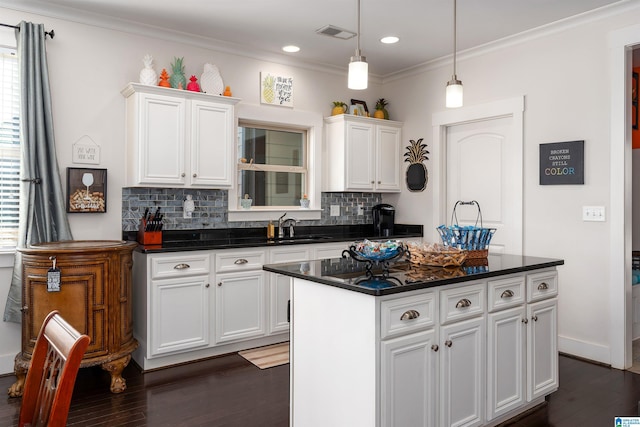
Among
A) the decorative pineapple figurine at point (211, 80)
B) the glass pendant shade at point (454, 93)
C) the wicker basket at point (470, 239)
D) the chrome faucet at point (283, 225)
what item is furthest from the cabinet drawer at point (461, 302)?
the decorative pineapple figurine at point (211, 80)

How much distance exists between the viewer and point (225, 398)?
317cm

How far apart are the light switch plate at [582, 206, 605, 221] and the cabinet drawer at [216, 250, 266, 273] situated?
2.67 meters

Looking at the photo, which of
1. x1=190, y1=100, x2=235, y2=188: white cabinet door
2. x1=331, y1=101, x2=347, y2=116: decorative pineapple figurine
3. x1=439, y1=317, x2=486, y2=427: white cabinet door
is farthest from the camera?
x1=331, y1=101, x2=347, y2=116: decorative pineapple figurine

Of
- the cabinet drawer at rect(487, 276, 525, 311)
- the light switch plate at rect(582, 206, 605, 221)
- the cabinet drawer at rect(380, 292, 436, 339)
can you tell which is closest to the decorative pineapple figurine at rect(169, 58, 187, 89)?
the cabinet drawer at rect(380, 292, 436, 339)

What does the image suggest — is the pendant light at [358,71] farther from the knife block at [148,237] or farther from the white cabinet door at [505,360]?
the knife block at [148,237]

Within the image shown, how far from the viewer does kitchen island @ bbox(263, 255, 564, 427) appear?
2133 millimetres

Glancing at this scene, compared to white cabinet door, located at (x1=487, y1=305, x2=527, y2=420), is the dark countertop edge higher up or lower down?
higher up

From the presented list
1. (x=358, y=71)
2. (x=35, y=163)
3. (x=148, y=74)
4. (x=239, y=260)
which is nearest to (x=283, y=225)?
(x=239, y=260)

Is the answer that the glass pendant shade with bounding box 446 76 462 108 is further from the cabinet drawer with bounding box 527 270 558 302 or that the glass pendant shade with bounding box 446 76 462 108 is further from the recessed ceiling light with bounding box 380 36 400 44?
the recessed ceiling light with bounding box 380 36 400 44

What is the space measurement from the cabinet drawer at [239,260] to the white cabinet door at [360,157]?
1.41 metres

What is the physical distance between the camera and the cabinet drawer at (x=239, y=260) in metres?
3.96

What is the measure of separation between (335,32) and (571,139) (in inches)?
86.7

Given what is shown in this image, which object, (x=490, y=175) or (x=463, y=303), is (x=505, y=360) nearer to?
(x=463, y=303)

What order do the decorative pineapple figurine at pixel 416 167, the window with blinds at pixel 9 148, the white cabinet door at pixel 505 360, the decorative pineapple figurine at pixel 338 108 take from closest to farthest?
the white cabinet door at pixel 505 360, the window with blinds at pixel 9 148, the decorative pineapple figurine at pixel 338 108, the decorative pineapple figurine at pixel 416 167
